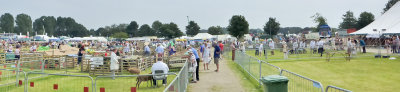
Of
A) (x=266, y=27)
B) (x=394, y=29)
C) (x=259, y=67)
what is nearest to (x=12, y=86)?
Result: (x=259, y=67)

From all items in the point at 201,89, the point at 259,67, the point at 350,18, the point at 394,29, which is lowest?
the point at 201,89

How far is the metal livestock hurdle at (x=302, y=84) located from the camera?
15.6 ft

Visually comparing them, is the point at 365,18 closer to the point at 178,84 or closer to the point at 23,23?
the point at 178,84

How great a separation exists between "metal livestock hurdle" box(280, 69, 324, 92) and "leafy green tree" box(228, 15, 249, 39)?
6284 centimetres

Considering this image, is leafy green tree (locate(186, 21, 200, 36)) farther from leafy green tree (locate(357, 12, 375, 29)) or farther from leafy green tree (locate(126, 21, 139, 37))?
leafy green tree (locate(357, 12, 375, 29))

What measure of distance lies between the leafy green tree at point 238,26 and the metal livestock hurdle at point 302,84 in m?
62.8

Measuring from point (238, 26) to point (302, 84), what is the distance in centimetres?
6397

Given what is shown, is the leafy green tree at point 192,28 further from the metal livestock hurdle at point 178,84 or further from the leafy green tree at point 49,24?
the metal livestock hurdle at point 178,84

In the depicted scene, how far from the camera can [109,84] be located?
412 inches

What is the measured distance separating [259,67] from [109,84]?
18.8 ft

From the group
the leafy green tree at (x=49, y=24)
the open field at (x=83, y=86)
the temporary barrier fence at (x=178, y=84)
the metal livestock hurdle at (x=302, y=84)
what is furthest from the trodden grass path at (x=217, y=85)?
the leafy green tree at (x=49, y=24)

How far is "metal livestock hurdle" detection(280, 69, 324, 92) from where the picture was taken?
4.76m

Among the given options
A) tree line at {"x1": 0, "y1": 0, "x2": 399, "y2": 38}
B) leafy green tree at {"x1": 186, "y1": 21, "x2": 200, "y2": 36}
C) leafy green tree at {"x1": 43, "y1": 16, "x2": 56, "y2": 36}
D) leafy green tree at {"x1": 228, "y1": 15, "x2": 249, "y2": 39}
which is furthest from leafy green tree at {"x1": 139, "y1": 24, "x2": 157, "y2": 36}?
leafy green tree at {"x1": 228, "y1": 15, "x2": 249, "y2": 39}

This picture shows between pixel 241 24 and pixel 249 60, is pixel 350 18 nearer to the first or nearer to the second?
pixel 241 24
